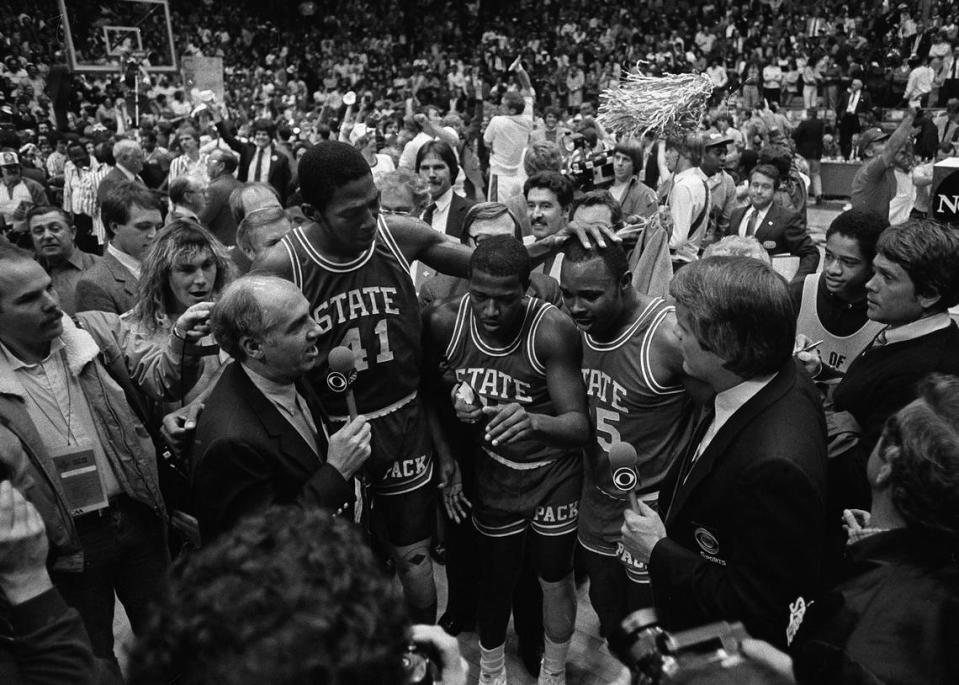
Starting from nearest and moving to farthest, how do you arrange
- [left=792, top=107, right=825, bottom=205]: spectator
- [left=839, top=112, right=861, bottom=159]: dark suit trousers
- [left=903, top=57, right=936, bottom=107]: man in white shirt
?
1. [left=792, top=107, right=825, bottom=205]: spectator
2. [left=839, top=112, right=861, bottom=159]: dark suit trousers
3. [left=903, top=57, right=936, bottom=107]: man in white shirt

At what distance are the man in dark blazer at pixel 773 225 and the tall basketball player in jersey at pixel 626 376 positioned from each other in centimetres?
293

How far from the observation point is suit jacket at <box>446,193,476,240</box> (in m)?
5.64

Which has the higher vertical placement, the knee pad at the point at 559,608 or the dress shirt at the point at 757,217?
the dress shirt at the point at 757,217

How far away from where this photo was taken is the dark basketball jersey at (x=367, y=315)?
3047 mm

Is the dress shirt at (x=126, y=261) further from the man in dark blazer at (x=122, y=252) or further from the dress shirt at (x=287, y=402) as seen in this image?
the dress shirt at (x=287, y=402)

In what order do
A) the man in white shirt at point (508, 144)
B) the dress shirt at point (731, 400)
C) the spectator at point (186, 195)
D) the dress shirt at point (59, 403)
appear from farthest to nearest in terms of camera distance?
the man in white shirt at point (508, 144) < the spectator at point (186, 195) < the dress shirt at point (59, 403) < the dress shirt at point (731, 400)

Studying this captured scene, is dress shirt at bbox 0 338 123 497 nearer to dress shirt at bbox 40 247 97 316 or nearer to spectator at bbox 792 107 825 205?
dress shirt at bbox 40 247 97 316

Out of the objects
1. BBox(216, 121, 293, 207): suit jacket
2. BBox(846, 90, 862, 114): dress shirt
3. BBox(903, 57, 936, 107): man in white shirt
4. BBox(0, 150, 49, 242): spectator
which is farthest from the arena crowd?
BBox(903, 57, 936, 107): man in white shirt

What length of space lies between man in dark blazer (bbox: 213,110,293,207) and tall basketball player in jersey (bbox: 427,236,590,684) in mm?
5861

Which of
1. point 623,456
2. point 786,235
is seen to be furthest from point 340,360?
point 786,235

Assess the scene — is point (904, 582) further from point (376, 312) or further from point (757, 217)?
point (757, 217)

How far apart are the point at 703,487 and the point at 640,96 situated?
481cm

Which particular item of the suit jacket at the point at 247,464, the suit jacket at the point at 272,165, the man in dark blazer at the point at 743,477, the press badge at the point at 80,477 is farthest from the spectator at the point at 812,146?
the press badge at the point at 80,477

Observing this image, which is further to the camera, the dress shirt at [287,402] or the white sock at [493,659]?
the white sock at [493,659]
